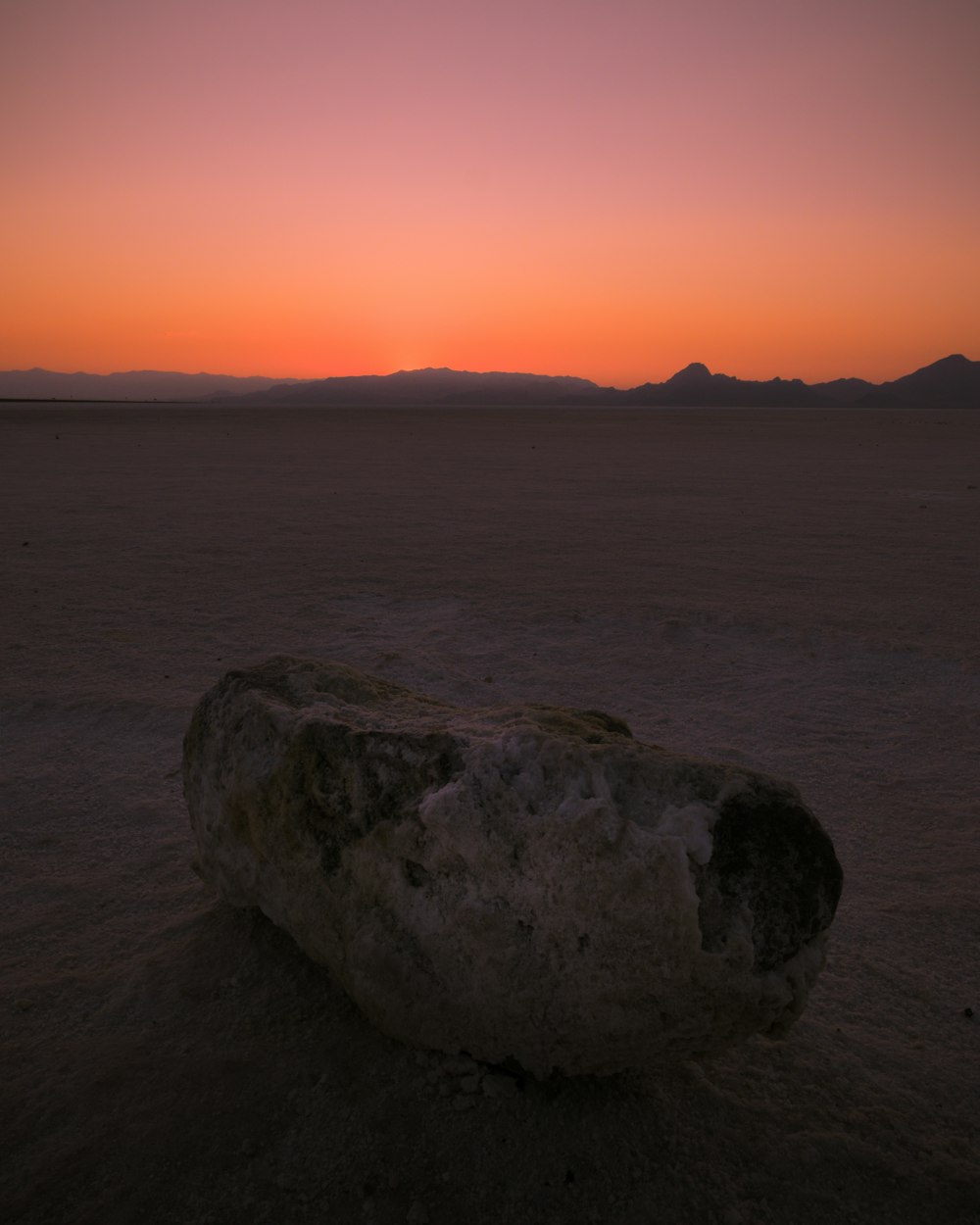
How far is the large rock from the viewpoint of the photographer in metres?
1.88

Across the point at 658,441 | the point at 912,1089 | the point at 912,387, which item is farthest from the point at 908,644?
the point at 912,387

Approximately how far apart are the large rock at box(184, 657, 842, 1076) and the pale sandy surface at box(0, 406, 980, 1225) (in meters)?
0.27

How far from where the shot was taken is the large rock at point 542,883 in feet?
6.18

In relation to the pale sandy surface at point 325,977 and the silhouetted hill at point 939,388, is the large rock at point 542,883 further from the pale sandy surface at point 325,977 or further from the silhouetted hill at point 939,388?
the silhouetted hill at point 939,388

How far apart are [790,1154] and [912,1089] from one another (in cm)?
51

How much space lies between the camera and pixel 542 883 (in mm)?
1950

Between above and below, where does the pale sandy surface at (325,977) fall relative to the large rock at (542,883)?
below

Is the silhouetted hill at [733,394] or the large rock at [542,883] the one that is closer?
the large rock at [542,883]

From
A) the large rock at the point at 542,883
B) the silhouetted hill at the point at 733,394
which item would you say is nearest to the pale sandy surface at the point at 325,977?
the large rock at the point at 542,883

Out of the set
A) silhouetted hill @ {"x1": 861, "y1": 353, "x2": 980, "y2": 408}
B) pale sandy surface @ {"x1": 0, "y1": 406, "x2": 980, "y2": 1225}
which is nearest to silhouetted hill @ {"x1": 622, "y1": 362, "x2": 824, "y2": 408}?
silhouetted hill @ {"x1": 861, "y1": 353, "x2": 980, "y2": 408}

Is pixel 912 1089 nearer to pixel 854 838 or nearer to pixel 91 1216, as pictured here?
pixel 854 838

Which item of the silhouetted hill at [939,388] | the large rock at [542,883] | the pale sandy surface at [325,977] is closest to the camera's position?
the large rock at [542,883]

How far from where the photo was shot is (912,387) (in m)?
186

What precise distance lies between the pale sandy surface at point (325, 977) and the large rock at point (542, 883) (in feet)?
0.89
